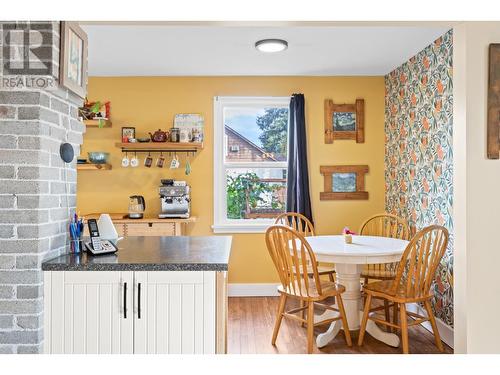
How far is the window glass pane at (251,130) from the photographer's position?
15.5ft

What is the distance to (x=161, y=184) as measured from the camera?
459cm

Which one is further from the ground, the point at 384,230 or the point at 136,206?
the point at 136,206

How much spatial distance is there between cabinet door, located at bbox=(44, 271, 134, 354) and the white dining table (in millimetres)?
1536

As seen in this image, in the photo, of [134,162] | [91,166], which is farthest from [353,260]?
[91,166]

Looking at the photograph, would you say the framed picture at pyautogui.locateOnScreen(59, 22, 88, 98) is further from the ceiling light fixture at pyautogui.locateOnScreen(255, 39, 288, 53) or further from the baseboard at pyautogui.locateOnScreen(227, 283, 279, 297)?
the baseboard at pyautogui.locateOnScreen(227, 283, 279, 297)

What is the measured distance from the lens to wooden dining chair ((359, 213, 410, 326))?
3.58 m

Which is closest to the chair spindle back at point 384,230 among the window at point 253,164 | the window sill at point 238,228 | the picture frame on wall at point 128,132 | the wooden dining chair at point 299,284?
the wooden dining chair at point 299,284

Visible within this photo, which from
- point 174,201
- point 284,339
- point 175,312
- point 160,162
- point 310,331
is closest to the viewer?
point 175,312

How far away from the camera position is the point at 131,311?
1.93 metres

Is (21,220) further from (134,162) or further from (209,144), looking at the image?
(209,144)

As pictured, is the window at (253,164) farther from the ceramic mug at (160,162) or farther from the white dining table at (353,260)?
the white dining table at (353,260)

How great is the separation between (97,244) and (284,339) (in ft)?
5.86
